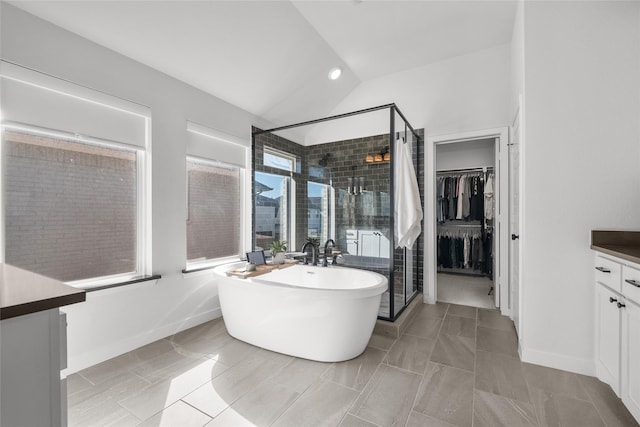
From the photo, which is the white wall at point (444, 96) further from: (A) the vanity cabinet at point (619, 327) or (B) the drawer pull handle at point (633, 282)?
(B) the drawer pull handle at point (633, 282)

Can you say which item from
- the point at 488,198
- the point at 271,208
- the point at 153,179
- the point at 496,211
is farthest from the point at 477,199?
the point at 153,179

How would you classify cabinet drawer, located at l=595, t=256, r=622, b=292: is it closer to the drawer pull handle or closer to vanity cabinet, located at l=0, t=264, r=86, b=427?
the drawer pull handle

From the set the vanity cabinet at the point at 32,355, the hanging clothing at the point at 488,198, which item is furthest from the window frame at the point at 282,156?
the hanging clothing at the point at 488,198

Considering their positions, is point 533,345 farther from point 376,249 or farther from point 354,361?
point 376,249

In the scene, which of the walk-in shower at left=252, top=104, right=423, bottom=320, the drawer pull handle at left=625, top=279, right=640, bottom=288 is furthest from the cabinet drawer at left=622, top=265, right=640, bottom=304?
the walk-in shower at left=252, top=104, right=423, bottom=320

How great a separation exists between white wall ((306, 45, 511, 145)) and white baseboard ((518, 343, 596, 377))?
2386 millimetres

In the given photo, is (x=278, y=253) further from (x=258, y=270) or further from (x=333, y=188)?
(x=333, y=188)

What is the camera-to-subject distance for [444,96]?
11.7ft

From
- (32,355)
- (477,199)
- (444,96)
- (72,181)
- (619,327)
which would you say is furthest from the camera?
(477,199)

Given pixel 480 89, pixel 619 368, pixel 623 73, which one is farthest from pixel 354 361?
pixel 480 89

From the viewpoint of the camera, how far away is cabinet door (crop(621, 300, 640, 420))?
4.60 ft

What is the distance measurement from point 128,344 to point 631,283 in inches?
134

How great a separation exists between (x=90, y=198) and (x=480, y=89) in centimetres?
412

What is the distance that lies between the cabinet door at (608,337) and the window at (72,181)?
11.2 feet
